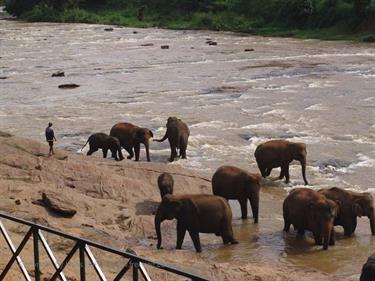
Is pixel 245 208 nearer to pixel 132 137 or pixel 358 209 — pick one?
pixel 358 209

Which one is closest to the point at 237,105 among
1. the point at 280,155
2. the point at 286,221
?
the point at 280,155

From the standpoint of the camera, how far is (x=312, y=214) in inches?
430

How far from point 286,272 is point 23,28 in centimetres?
6717

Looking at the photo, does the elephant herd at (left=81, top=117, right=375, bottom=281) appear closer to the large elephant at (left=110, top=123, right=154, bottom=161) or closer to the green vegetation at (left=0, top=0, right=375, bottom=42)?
the large elephant at (left=110, top=123, right=154, bottom=161)

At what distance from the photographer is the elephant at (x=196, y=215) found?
10.6 m

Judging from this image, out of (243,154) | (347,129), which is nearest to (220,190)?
(243,154)

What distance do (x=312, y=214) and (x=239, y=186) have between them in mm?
1965

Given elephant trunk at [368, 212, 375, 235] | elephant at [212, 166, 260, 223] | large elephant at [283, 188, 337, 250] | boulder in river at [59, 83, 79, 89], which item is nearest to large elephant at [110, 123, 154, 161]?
elephant at [212, 166, 260, 223]

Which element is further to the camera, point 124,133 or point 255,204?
point 124,133

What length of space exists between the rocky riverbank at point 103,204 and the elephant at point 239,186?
3.47 ft

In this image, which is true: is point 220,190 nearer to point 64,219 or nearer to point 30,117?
point 64,219

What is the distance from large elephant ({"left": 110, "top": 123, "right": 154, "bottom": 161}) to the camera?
56.2 feet

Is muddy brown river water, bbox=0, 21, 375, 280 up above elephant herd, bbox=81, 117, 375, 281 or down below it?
below

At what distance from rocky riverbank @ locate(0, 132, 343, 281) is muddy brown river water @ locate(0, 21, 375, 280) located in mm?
929
